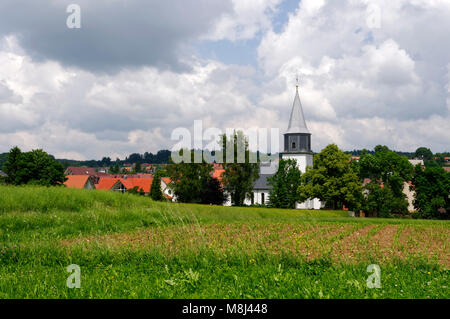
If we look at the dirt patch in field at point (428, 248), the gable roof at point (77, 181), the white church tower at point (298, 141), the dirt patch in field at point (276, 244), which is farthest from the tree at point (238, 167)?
the dirt patch in field at point (428, 248)

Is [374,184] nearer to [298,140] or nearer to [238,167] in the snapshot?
[298,140]

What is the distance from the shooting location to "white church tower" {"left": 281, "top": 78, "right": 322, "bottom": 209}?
8244 cm

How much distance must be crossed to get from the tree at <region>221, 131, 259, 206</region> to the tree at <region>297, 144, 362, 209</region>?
9.00m

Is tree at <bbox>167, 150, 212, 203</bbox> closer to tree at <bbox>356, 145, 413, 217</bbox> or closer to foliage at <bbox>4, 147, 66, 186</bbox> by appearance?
foliage at <bbox>4, 147, 66, 186</bbox>

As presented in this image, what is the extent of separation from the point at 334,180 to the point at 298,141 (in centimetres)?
2586

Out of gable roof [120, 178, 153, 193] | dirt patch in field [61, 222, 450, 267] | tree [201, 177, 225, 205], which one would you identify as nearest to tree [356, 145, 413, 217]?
tree [201, 177, 225, 205]

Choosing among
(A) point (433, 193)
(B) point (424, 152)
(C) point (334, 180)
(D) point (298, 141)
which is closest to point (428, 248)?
(C) point (334, 180)

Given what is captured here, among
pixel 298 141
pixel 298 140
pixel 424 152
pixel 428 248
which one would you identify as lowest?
pixel 428 248

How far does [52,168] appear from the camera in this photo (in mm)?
61562

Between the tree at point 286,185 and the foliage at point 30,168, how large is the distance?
119ft

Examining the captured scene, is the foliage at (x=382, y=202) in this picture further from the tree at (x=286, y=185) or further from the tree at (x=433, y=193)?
the tree at (x=286, y=185)

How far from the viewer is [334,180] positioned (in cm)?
5838
